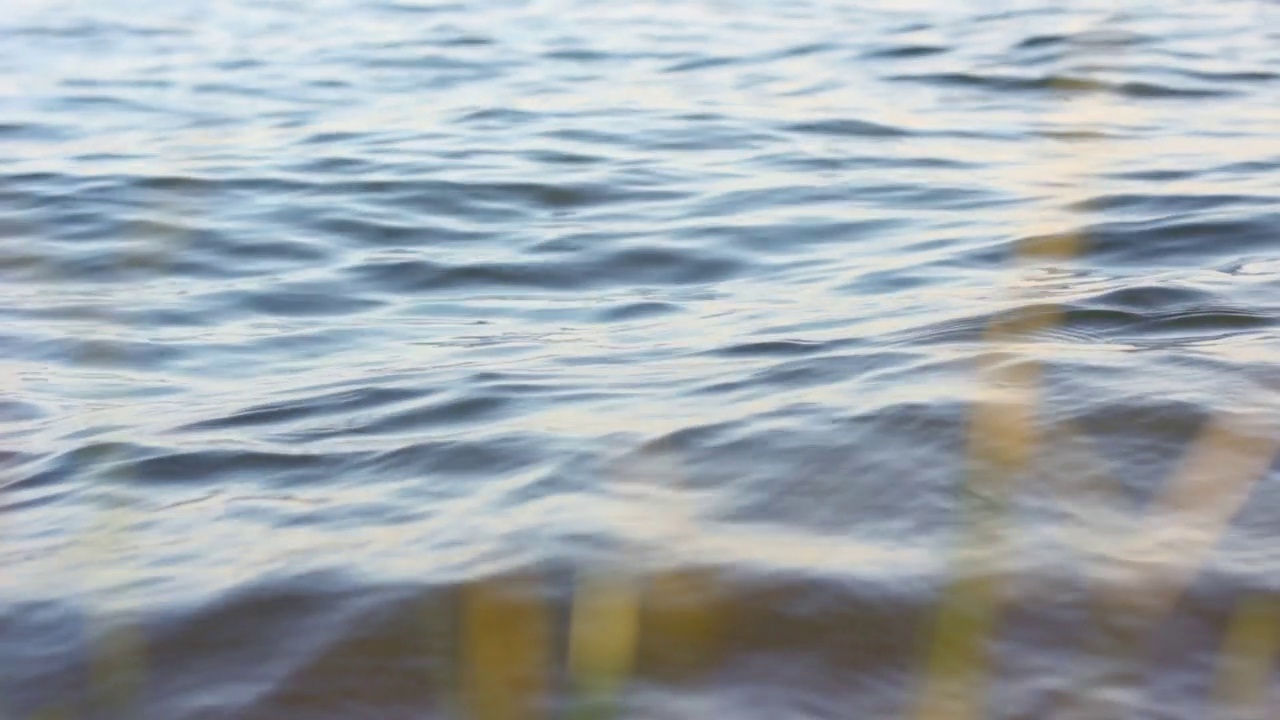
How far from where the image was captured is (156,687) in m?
2.06

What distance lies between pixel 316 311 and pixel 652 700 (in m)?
2.48

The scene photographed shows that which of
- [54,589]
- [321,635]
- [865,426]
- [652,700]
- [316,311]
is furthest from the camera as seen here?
[316,311]

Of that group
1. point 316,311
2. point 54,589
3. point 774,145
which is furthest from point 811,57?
point 54,589

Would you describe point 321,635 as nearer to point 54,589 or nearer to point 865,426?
point 54,589

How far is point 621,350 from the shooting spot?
3662 millimetres

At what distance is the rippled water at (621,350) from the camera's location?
7.09 feet

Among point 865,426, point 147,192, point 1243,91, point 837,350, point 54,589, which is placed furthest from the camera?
point 1243,91

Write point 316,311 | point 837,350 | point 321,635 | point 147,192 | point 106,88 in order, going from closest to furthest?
1. point 321,635
2. point 837,350
3. point 316,311
4. point 147,192
5. point 106,88

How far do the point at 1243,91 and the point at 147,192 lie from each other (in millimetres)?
3964

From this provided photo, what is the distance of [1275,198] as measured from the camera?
15.5 feet

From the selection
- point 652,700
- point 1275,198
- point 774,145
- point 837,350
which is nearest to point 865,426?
point 837,350

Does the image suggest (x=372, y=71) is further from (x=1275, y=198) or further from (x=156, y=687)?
(x=156, y=687)

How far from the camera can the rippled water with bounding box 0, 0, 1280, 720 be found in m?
2.16

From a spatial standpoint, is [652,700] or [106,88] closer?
[652,700]
